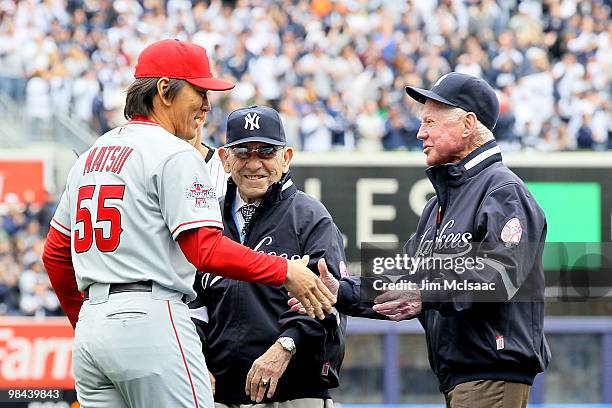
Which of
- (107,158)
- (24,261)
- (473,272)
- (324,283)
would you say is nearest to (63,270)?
(107,158)

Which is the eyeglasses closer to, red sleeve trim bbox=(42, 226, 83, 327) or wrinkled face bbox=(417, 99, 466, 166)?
wrinkled face bbox=(417, 99, 466, 166)

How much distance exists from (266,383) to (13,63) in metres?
13.5

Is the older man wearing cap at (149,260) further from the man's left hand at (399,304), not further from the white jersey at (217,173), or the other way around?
the white jersey at (217,173)

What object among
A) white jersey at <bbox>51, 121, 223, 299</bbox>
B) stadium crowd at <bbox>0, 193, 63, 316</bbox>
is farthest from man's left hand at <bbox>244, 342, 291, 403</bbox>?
stadium crowd at <bbox>0, 193, 63, 316</bbox>

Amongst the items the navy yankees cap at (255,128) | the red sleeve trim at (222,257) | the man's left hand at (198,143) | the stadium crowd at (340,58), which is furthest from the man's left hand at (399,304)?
the stadium crowd at (340,58)

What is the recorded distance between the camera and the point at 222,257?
4.04 m

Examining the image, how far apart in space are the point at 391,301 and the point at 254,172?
877mm

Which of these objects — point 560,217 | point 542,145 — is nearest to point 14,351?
point 560,217

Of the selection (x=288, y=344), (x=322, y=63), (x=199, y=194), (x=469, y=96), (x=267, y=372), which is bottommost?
(x=267, y=372)

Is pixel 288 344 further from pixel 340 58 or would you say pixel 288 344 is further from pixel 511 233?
pixel 340 58

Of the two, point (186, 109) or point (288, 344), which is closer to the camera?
point (186, 109)

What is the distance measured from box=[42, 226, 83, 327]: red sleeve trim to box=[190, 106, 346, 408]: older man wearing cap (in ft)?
2.09

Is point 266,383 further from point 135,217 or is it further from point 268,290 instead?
point 135,217

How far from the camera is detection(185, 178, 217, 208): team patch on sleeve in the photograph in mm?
4059
